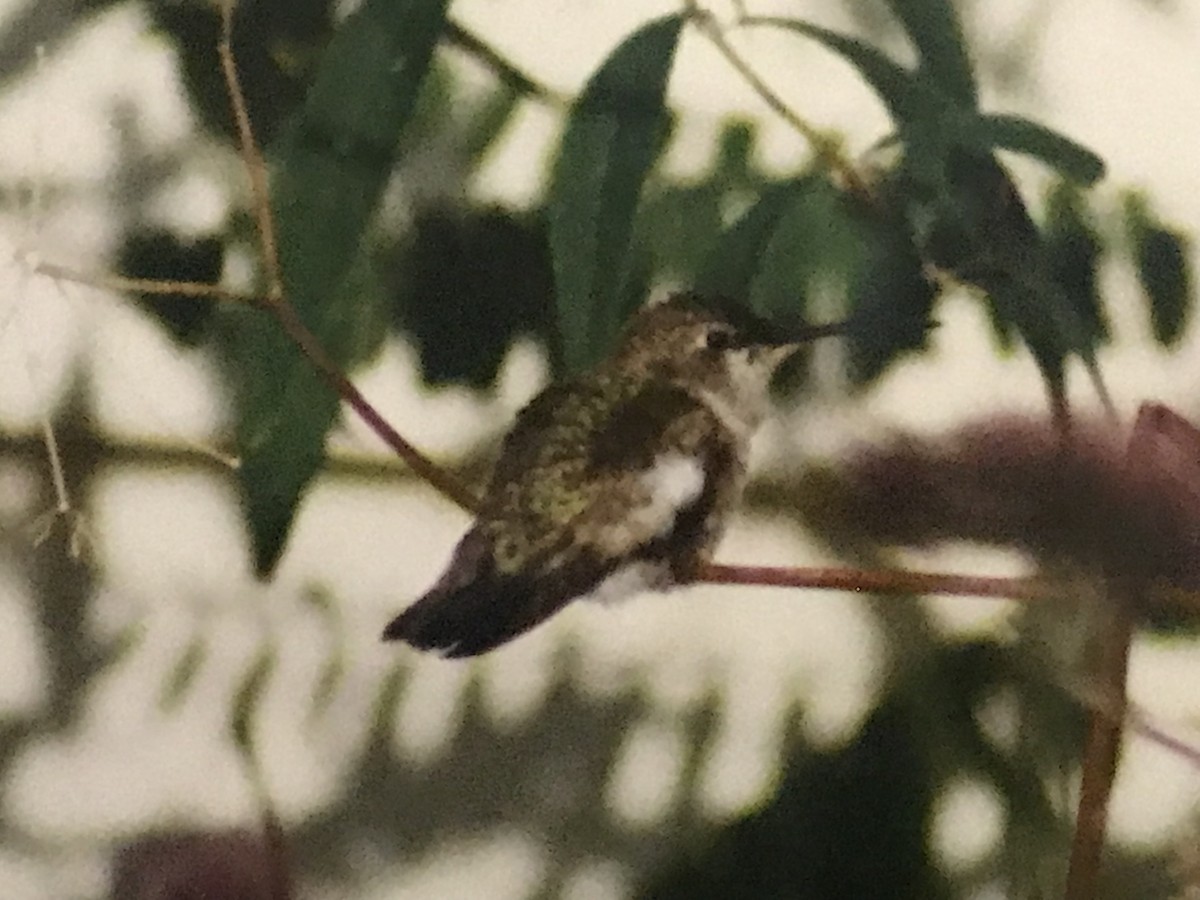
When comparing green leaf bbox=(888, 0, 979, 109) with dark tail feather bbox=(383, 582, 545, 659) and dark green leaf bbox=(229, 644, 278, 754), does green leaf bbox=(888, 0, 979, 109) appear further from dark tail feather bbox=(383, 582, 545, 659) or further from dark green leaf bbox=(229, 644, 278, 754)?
dark green leaf bbox=(229, 644, 278, 754)

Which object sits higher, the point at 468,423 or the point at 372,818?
the point at 468,423

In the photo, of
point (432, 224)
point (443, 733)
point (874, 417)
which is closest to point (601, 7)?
point (432, 224)

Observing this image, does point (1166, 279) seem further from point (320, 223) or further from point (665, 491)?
point (320, 223)

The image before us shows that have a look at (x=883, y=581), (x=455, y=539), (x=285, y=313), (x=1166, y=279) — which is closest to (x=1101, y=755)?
(x=883, y=581)

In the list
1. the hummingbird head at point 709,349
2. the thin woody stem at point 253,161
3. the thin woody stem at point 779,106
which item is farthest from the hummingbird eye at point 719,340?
the thin woody stem at point 253,161

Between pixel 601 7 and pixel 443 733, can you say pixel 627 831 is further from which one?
pixel 601 7

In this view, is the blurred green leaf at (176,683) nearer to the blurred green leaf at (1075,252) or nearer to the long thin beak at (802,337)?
the long thin beak at (802,337)

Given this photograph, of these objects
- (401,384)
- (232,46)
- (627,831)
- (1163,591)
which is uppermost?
(232,46)
